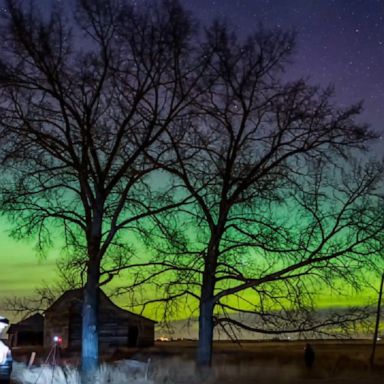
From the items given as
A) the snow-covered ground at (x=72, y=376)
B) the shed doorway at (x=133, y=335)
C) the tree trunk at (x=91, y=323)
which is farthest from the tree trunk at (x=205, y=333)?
the shed doorway at (x=133, y=335)

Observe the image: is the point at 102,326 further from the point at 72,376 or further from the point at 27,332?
the point at 72,376

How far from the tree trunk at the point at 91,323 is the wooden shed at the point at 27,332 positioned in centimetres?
4855

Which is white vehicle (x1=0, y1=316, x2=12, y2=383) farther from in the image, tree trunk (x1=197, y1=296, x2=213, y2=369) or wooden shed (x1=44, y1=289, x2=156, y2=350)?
wooden shed (x1=44, y1=289, x2=156, y2=350)

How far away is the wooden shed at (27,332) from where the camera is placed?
7131 centimetres

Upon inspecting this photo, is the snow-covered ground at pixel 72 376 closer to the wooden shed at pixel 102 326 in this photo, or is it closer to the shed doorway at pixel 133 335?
the wooden shed at pixel 102 326

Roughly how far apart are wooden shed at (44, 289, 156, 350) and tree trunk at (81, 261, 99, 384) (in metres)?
36.7

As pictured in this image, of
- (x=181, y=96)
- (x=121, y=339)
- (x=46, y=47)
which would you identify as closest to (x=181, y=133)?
(x=181, y=96)

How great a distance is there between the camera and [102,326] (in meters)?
63.7

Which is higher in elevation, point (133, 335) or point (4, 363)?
point (133, 335)

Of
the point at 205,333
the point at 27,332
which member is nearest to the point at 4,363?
the point at 205,333

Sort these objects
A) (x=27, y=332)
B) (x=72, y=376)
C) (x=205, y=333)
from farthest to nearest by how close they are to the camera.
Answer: (x=27, y=332) < (x=205, y=333) < (x=72, y=376)

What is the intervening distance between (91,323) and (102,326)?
40.3 m

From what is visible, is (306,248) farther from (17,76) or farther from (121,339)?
(121,339)

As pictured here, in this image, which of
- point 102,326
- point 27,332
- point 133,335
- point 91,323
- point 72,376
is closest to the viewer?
point 72,376
